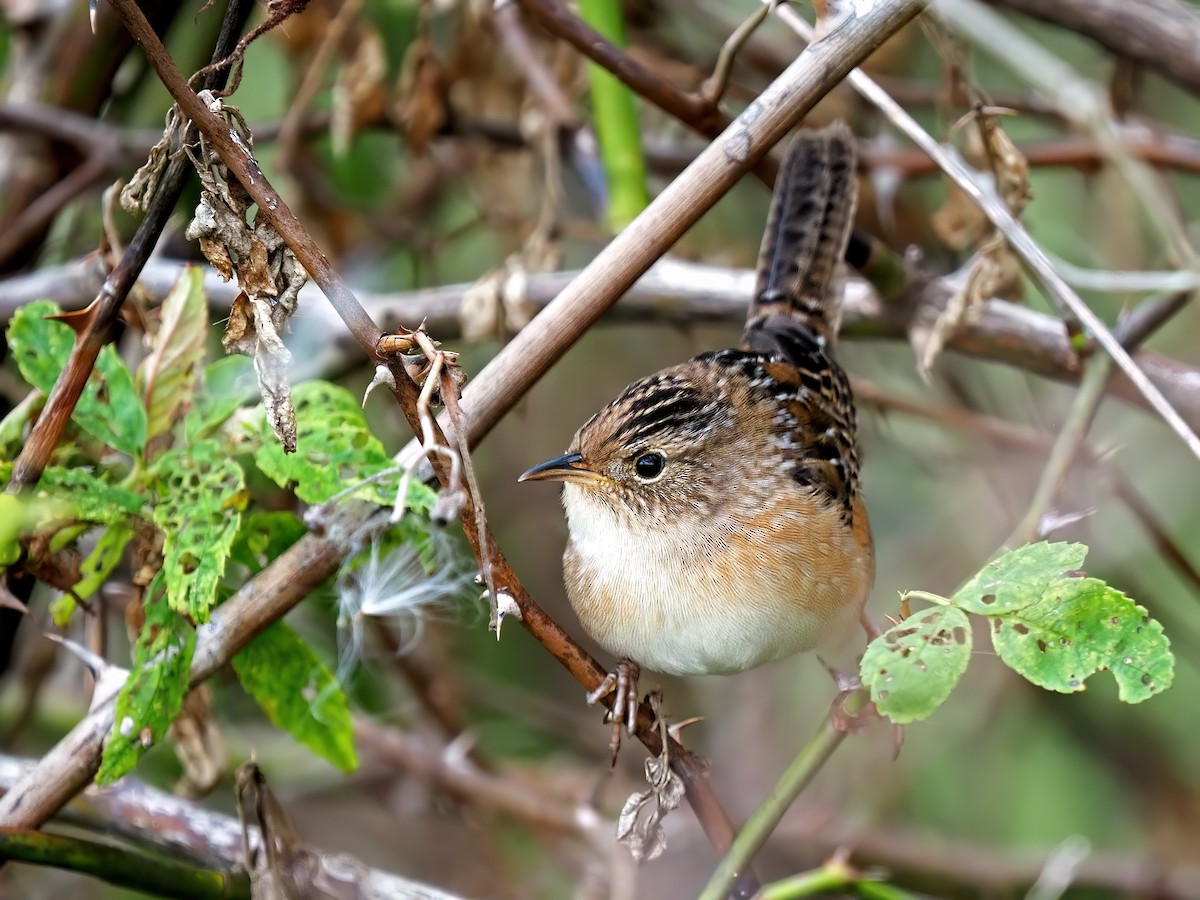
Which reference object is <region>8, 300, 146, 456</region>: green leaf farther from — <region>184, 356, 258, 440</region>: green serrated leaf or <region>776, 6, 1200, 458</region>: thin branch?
<region>776, 6, 1200, 458</region>: thin branch

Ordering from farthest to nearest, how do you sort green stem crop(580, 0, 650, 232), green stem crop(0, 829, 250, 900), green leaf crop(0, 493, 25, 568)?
1. green stem crop(580, 0, 650, 232)
2. green stem crop(0, 829, 250, 900)
3. green leaf crop(0, 493, 25, 568)

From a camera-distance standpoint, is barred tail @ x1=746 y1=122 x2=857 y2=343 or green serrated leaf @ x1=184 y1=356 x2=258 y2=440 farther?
barred tail @ x1=746 y1=122 x2=857 y2=343

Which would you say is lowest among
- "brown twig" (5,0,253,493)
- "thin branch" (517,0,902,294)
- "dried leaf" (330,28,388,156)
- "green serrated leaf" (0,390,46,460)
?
"brown twig" (5,0,253,493)

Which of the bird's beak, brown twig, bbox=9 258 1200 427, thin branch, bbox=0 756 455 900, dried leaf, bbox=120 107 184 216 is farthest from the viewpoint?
brown twig, bbox=9 258 1200 427

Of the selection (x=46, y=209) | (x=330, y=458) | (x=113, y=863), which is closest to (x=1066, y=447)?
(x=330, y=458)

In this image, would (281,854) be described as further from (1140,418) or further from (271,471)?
(1140,418)

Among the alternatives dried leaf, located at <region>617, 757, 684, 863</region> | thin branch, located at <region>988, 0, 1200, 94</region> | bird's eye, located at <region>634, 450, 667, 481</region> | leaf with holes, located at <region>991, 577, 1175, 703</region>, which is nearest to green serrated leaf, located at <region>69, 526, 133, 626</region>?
dried leaf, located at <region>617, 757, 684, 863</region>

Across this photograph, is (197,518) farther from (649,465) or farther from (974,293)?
(974,293)
